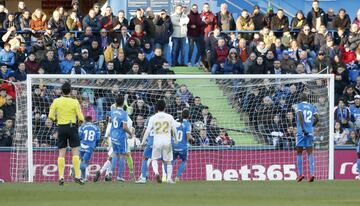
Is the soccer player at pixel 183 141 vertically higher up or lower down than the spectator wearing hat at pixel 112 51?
lower down

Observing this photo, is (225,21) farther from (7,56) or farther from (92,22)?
(7,56)

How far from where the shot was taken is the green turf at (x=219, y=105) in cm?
3033

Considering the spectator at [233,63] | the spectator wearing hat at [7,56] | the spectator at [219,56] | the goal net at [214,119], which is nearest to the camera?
the goal net at [214,119]

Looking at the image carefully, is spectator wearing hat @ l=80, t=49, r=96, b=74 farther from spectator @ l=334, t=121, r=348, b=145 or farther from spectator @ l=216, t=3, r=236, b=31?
spectator @ l=334, t=121, r=348, b=145

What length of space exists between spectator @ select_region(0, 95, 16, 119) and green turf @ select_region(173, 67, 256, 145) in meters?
4.43

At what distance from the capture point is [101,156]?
30062mm

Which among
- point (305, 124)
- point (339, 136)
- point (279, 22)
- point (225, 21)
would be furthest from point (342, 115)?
point (225, 21)

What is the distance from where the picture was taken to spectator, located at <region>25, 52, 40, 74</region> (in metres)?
32.1

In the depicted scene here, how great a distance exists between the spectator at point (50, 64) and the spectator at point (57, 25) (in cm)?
196

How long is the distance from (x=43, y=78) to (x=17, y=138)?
168 centimetres

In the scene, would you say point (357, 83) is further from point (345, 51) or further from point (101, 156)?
point (101, 156)

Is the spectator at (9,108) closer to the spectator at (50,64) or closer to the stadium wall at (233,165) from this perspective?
the stadium wall at (233,165)

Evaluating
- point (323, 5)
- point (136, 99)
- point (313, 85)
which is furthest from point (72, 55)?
point (323, 5)

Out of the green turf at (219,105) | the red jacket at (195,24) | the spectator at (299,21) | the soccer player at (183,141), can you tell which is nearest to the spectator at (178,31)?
the red jacket at (195,24)
